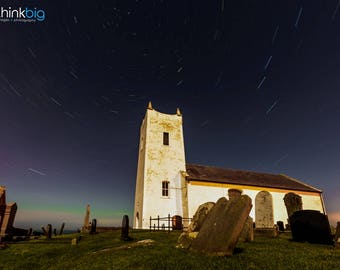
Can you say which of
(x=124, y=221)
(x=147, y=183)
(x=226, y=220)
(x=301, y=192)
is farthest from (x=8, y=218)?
(x=301, y=192)

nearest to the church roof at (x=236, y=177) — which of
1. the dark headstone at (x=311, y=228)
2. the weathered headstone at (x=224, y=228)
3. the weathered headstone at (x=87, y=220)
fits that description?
the weathered headstone at (x=87, y=220)

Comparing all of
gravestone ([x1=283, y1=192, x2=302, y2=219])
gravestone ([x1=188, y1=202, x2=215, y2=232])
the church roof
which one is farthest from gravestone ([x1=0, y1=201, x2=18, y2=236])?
gravestone ([x1=283, y1=192, x2=302, y2=219])

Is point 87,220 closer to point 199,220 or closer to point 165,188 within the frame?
point 165,188

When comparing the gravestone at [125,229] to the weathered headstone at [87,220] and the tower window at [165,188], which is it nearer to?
the weathered headstone at [87,220]

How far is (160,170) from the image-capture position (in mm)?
25578

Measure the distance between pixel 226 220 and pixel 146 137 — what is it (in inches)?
816

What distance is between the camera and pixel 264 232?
1520 cm

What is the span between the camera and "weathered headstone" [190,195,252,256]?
659 cm

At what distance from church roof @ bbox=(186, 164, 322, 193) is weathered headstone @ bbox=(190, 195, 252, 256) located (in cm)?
1695

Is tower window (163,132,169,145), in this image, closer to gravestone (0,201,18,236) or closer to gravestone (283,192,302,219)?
gravestone (283,192,302,219)

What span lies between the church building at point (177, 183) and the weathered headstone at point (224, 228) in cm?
1610

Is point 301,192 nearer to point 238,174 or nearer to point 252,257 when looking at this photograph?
point 238,174

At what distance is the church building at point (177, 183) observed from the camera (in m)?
23.7

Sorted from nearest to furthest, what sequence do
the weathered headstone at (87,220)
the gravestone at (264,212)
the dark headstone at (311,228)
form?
the dark headstone at (311,228)
the gravestone at (264,212)
the weathered headstone at (87,220)
